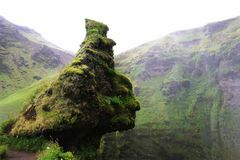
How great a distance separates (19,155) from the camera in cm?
2981

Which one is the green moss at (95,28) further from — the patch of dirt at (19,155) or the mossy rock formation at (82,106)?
the patch of dirt at (19,155)

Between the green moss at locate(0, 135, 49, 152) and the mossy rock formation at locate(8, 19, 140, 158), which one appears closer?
the green moss at locate(0, 135, 49, 152)

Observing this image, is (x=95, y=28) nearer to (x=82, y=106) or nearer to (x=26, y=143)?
(x=82, y=106)

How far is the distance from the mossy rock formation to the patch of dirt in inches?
104

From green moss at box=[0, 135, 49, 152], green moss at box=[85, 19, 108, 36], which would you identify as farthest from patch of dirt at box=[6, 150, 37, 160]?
green moss at box=[85, 19, 108, 36]

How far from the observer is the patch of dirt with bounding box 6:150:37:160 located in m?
28.8

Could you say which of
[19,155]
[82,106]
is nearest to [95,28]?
[82,106]

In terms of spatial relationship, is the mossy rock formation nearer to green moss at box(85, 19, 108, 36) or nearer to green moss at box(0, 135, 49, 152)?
green moss at box(0, 135, 49, 152)

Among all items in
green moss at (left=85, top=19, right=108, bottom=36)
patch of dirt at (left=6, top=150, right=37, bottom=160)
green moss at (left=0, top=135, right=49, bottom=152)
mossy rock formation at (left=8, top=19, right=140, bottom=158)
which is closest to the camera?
patch of dirt at (left=6, top=150, right=37, bottom=160)

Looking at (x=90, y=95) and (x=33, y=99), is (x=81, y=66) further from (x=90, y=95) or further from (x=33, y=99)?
(x=33, y=99)

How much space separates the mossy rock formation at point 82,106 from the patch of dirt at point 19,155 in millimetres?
2638

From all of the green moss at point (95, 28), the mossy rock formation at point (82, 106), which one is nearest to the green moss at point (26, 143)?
the mossy rock formation at point (82, 106)

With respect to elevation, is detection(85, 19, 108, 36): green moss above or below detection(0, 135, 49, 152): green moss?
above

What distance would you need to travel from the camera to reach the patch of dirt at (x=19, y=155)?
2878 cm
